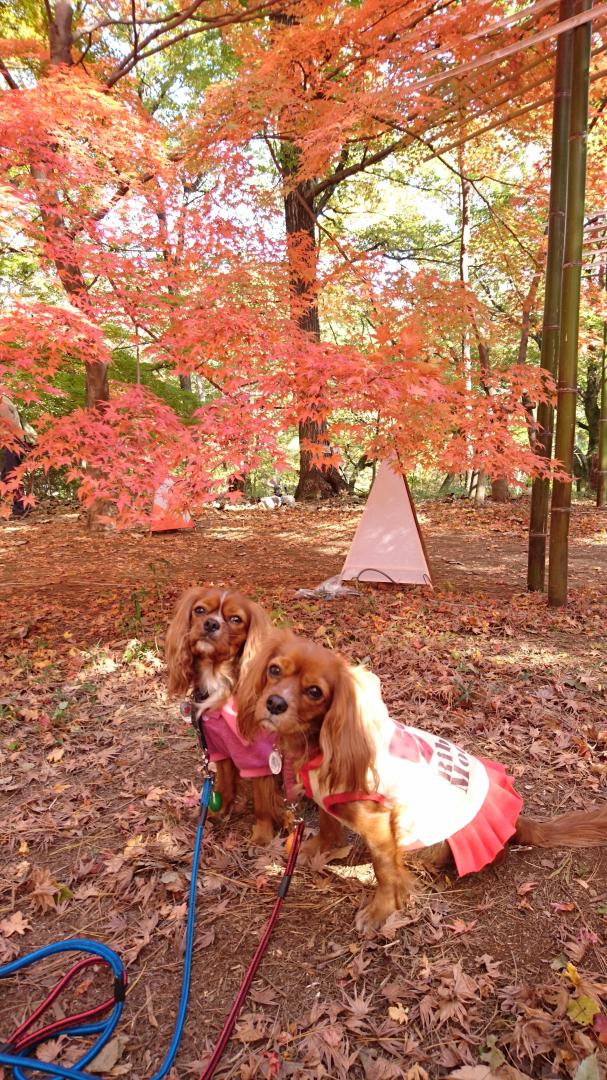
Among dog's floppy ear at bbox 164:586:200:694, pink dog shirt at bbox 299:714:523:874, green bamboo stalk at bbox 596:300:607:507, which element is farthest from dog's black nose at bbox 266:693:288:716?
green bamboo stalk at bbox 596:300:607:507

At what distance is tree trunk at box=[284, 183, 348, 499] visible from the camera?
668 cm

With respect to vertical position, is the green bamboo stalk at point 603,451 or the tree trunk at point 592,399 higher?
the tree trunk at point 592,399

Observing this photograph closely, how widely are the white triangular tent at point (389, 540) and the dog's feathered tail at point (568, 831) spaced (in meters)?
5.09

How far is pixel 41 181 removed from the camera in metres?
6.12

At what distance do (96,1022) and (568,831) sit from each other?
80.7 inches

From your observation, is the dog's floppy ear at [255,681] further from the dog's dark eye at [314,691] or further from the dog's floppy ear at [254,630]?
the dog's floppy ear at [254,630]

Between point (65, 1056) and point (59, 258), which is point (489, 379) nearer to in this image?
point (59, 258)

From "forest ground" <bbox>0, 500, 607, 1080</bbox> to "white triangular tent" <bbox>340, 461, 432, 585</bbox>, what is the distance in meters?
1.19

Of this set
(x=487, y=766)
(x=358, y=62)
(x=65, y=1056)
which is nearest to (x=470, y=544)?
(x=358, y=62)

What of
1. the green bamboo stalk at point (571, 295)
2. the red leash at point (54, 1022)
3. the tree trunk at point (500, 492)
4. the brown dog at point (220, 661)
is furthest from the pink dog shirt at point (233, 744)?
the tree trunk at point (500, 492)

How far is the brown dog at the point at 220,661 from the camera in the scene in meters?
2.68

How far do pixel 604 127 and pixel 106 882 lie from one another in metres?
13.5

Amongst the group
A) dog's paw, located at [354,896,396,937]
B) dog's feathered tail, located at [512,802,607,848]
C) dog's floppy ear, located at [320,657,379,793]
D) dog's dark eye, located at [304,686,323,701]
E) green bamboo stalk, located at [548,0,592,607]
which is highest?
green bamboo stalk, located at [548,0,592,607]

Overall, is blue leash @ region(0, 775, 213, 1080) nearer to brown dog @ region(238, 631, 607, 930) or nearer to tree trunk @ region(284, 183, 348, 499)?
brown dog @ region(238, 631, 607, 930)
